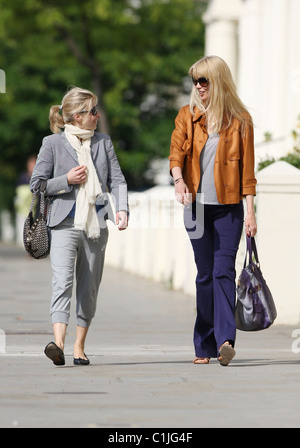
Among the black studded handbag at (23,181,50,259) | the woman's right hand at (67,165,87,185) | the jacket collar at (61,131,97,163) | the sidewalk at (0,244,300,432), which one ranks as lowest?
the sidewalk at (0,244,300,432)

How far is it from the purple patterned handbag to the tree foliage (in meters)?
26.5

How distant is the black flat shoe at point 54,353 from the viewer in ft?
26.0

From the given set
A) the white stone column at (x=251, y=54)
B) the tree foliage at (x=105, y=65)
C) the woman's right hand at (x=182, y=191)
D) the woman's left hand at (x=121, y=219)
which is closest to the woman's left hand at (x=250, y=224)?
the woman's right hand at (x=182, y=191)

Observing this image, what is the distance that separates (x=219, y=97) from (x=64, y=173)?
1.07 metres

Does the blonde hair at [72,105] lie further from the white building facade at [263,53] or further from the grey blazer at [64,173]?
the white building facade at [263,53]

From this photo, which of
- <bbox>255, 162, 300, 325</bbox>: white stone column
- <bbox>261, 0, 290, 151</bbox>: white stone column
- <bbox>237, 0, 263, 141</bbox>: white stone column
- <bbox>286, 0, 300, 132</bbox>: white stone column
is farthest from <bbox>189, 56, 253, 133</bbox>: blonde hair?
<bbox>237, 0, 263, 141</bbox>: white stone column

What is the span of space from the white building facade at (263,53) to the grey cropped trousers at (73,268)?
813 cm

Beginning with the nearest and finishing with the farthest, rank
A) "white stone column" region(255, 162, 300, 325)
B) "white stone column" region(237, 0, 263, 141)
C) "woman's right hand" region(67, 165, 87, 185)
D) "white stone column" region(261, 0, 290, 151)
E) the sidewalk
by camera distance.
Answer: the sidewalk → "woman's right hand" region(67, 165, 87, 185) → "white stone column" region(255, 162, 300, 325) → "white stone column" region(261, 0, 290, 151) → "white stone column" region(237, 0, 263, 141)

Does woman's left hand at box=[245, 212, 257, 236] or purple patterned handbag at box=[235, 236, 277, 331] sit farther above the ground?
woman's left hand at box=[245, 212, 257, 236]

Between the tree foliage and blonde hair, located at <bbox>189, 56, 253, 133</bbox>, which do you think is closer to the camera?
blonde hair, located at <bbox>189, 56, 253, 133</bbox>

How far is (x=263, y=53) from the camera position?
21641 millimetres

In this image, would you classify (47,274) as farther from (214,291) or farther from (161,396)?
(161,396)

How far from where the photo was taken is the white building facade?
58.9ft

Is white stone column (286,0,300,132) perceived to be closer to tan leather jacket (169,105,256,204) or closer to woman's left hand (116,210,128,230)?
tan leather jacket (169,105,256,204)
